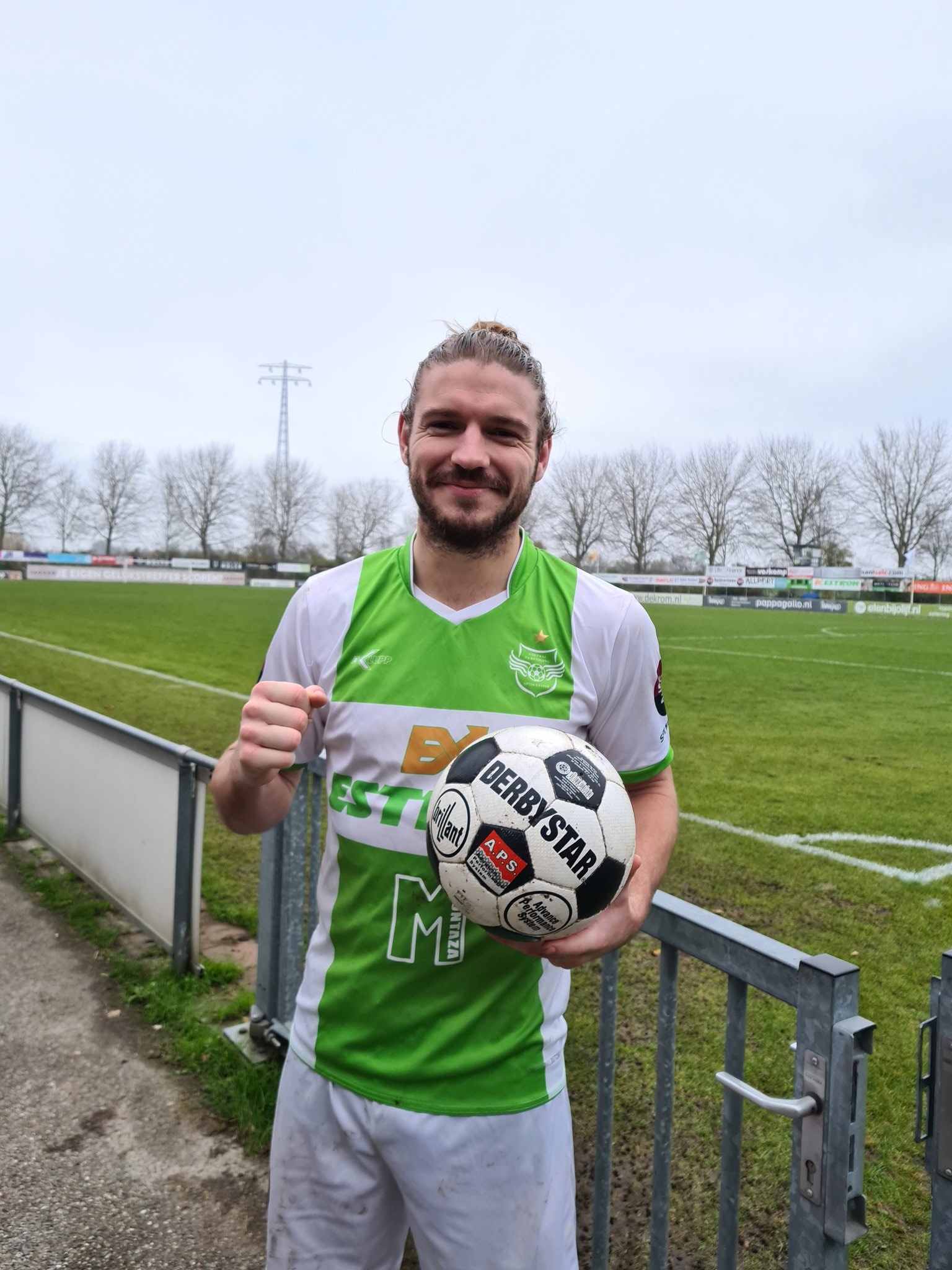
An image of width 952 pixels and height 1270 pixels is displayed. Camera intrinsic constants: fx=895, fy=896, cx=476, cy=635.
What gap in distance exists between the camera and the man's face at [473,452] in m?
1.69

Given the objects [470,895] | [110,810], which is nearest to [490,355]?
[470,895]

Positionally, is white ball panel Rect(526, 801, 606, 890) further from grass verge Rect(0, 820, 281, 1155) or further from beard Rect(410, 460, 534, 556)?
grass verge Rect(0, 820, 281, 1155)

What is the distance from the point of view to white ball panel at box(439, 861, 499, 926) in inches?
57.6

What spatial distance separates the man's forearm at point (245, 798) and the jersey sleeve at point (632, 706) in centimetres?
64

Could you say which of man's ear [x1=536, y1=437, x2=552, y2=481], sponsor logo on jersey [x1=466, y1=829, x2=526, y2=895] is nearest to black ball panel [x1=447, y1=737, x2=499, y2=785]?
sponsor logo on jersey [x1=466, y1=829, x2=526, y2=895]

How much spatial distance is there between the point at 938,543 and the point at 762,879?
62.4 m

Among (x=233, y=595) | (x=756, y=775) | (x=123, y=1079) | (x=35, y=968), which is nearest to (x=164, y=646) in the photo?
(x=756, y=775)

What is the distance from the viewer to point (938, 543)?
59.9 metres

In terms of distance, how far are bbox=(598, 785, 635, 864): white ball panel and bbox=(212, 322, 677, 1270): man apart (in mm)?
111

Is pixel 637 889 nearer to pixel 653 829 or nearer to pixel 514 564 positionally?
pixel 653 829

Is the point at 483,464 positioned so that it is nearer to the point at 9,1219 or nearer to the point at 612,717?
the point at 612,717

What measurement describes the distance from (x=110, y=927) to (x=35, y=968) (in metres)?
0.47

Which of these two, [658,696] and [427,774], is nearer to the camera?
[427,774]

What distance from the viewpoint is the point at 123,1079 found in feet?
11.0
